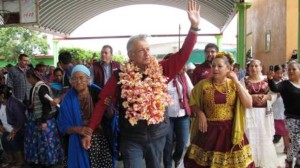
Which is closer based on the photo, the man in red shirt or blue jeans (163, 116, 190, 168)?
blue jeans (163, 116, 190, 168)

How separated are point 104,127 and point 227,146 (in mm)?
1385

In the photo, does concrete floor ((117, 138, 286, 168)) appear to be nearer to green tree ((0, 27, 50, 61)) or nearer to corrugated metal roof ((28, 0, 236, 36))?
corrugated metal roof ((28, 0, 236, 36))

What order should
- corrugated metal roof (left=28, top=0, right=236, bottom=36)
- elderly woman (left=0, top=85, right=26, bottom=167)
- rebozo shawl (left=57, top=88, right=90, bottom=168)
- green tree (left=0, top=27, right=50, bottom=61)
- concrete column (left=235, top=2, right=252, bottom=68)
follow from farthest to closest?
green tree (left=0, top=27, right=50, bottom=61), corrugated metal roof (left=28, top=0, right=236, bottom=36), concrete column (left=235, top=2, right=252, bottom=68), elderly woman (left=0, top=85, right=26, bottom=167), rebozo shawl (left=57, top=88, right=90, bottom=168)

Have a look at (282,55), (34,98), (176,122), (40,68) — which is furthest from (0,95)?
(282,55)

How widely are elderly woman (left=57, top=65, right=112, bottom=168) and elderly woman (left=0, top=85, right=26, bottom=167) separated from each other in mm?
2801

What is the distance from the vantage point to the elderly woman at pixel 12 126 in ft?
22.2

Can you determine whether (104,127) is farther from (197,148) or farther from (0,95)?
(0,95)

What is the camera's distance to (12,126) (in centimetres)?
690

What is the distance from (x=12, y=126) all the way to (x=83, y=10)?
17.7 m

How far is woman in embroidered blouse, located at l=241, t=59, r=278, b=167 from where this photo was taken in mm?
6012

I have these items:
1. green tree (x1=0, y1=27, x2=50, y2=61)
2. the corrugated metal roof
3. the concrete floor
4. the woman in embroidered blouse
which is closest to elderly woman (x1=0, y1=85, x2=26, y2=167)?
the concrete floor

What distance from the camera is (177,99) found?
5.73 metres

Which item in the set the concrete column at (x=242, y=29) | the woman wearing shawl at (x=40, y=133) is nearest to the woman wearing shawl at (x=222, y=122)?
the woman wearing shawl at (x=40, y=133)

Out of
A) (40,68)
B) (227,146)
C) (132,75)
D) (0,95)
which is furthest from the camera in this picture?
(40,68)
